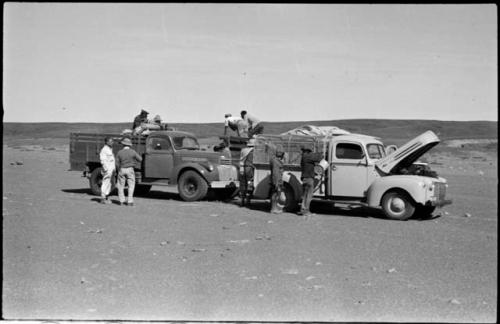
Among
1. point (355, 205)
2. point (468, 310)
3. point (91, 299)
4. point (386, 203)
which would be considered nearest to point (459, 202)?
point (355, 205)

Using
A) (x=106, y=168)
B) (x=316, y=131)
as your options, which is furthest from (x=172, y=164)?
(x=316, y=131)

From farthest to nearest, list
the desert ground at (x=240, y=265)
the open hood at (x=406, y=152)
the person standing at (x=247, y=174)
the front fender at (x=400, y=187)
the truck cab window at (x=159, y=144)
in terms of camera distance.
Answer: the truck cab window at (x=159, y=144) → the person standing at (x=247, y=174) → the open hood at (x=406, y=152) → the front fender at (x=400, y=187) → the desert ground at (x=240, y=265)

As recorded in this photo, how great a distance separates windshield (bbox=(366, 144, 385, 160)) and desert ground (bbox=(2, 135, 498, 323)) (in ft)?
4.37

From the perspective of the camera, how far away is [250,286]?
24.5 ft

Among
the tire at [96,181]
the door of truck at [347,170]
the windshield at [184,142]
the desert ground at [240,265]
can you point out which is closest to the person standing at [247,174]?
the desert ground at [240,265]

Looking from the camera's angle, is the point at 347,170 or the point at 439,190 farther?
the point at 347,170

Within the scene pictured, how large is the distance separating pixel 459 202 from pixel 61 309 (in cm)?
1424

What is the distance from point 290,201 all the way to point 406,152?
2780mm

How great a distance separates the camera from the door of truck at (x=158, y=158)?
17.6 metres

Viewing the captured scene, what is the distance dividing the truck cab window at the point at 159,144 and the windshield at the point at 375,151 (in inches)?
214

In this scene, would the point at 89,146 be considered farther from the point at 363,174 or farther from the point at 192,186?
the point at 363,174

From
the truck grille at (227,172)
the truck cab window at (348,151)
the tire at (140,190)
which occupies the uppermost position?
the truck cab window at (348,151)

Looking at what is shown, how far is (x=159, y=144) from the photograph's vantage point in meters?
17.9

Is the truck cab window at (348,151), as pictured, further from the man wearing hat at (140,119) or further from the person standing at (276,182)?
the man wearing hat at (140,119)
